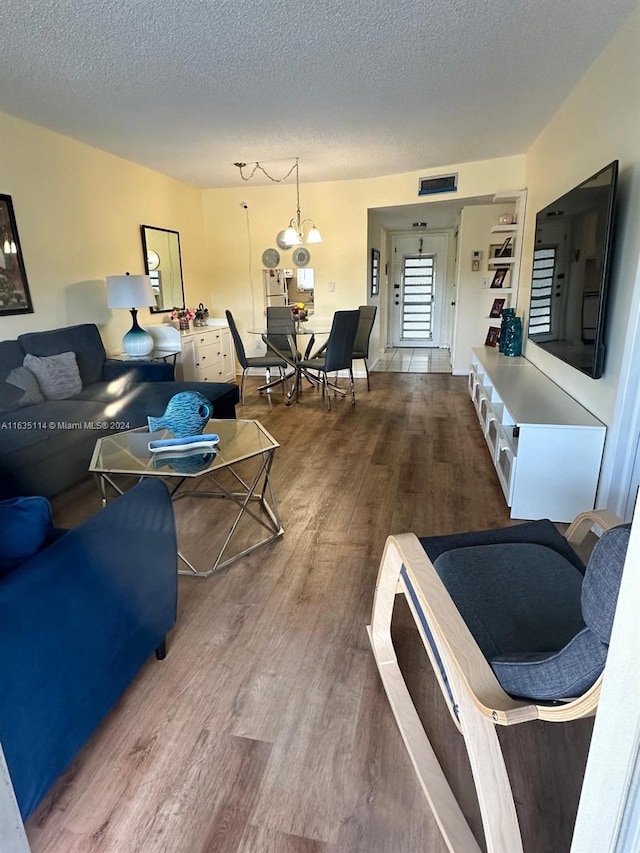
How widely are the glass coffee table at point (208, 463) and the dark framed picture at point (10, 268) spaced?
62.9 inches

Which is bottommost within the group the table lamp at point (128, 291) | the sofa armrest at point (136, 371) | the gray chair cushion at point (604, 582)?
the sofa armrest at point (136, 371)

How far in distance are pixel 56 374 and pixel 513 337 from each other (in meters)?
3.89

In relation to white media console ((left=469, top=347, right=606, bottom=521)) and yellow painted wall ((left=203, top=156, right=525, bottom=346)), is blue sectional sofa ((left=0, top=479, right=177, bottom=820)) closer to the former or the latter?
white media console ((left=469, top=347, right=606, bottom=521))

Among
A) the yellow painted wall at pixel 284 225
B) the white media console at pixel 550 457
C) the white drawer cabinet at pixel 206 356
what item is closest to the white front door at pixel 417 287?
the yellow painted wall at pixel 284 225

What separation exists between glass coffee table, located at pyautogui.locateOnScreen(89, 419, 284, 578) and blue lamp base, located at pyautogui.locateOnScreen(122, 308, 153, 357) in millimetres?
1741

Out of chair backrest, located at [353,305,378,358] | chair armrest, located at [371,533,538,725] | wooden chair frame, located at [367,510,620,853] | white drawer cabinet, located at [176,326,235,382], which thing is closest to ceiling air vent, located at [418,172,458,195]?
chair backrest, located at [353,305,378,358]

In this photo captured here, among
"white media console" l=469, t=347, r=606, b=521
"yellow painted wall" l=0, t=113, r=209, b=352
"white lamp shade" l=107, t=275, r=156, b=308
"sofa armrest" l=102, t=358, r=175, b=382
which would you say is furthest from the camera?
"white lamp shade" l=107, t=275, r=156, b=308

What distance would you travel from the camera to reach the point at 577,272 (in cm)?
266

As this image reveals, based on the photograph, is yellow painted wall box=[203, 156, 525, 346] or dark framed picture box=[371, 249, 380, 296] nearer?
yellow painted wall box=[203, 156, 525, 346]

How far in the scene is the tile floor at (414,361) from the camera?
6.84 m

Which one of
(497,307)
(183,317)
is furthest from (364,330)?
(183,317)

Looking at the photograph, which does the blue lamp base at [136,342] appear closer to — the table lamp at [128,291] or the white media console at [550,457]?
the table lamp at [128,291]

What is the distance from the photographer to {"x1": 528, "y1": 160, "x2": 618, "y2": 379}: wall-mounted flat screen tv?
2.27 m

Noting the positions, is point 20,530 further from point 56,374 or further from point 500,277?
point 500,277
